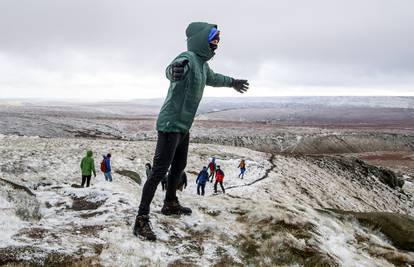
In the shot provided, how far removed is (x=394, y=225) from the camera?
8289 millimetres

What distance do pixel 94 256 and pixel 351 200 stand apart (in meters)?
27.1

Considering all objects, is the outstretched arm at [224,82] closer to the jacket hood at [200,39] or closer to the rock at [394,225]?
the jacket hood at [200,39]

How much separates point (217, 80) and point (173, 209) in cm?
260

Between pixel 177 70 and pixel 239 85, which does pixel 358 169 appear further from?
pixel 177 70

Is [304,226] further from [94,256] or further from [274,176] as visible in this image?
[274,176]

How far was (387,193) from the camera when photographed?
34.9 metres

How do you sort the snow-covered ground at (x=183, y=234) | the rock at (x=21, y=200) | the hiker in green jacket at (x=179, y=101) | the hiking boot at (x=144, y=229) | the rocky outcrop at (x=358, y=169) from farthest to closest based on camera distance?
1. the rocky outcrop at (x=358, y=169)
2. the rock at (x=21, y=200)
3. the hiker in green jacket at (x=179, y=101)
4. the hiking boot at (x=144, y=229)
5. the snow-covered ground at (x=183, y=234)

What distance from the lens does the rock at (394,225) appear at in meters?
7.74


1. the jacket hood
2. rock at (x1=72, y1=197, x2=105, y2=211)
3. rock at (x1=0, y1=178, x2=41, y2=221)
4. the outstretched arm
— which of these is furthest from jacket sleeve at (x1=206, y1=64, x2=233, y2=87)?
rock at (x1=0, y1=178, x2=41, y2=221)

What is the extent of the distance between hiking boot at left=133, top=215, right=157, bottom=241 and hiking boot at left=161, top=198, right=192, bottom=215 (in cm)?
110

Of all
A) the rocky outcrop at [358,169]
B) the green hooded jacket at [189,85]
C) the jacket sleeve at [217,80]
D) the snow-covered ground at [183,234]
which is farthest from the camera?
the rocky outcrop at [358,169]

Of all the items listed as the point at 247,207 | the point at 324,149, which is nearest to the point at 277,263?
the point at 247,207

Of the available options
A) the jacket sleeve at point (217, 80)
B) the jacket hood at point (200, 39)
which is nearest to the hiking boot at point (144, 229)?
the jacket sleeve at point (217, 80)

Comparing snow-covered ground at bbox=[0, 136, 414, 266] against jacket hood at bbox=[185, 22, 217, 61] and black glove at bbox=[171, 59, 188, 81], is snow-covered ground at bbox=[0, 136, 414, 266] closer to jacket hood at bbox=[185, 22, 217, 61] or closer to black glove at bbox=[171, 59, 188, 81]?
black glove at bbox=[171, 59, 188, 81]
